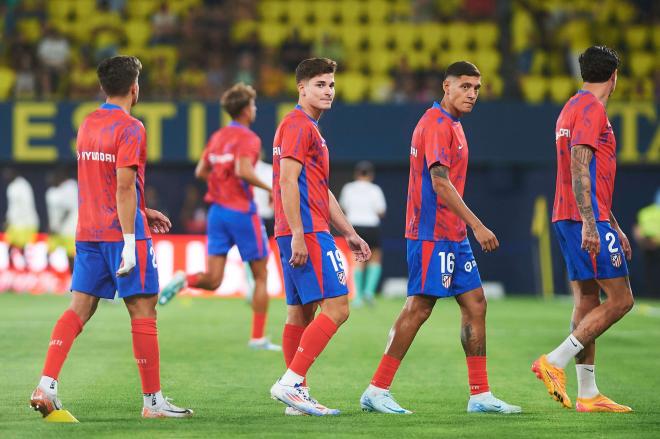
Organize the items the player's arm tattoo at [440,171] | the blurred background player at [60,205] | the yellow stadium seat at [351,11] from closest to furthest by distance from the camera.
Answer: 1. the player's arm tattoo at [440,171]
2. the blurred background player at [60,205]
3. the yellow stadium seat at [351,11]

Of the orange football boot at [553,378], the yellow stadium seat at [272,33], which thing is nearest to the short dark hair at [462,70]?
the orange football boot at [553,378]

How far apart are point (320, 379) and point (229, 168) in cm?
318

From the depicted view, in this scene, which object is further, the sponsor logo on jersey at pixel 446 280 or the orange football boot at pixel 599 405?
the orange football boot at pixel 599 405

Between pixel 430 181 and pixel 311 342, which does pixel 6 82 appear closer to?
pixel 430 181

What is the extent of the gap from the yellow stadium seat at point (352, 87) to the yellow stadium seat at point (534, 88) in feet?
10.0

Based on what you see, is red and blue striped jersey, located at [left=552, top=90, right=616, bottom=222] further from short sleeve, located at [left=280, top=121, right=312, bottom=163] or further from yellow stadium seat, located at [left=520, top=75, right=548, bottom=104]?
yellow stadium seat, located at [left=520, top=75, right=548, bottom=104]

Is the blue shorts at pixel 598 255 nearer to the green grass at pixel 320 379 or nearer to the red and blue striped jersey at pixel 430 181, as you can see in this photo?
the red and blue striped jersey at pixel 430 181

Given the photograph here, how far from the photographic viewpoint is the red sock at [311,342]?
24.2ft

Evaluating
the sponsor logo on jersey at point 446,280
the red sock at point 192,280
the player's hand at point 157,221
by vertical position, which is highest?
the player's hand at point 157,221

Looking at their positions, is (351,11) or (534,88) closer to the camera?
(534,88)

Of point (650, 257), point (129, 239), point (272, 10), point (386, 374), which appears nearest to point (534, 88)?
point (650, 257)

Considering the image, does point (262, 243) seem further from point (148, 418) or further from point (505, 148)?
point (505, 148)

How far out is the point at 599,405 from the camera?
7.91 meters

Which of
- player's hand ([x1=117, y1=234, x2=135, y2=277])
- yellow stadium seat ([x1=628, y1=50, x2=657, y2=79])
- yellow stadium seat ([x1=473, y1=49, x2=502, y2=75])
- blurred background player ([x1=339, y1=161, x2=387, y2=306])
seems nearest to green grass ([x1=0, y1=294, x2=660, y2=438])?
player's hand ([x1=117, y1=234, x2=135, y2=277])
